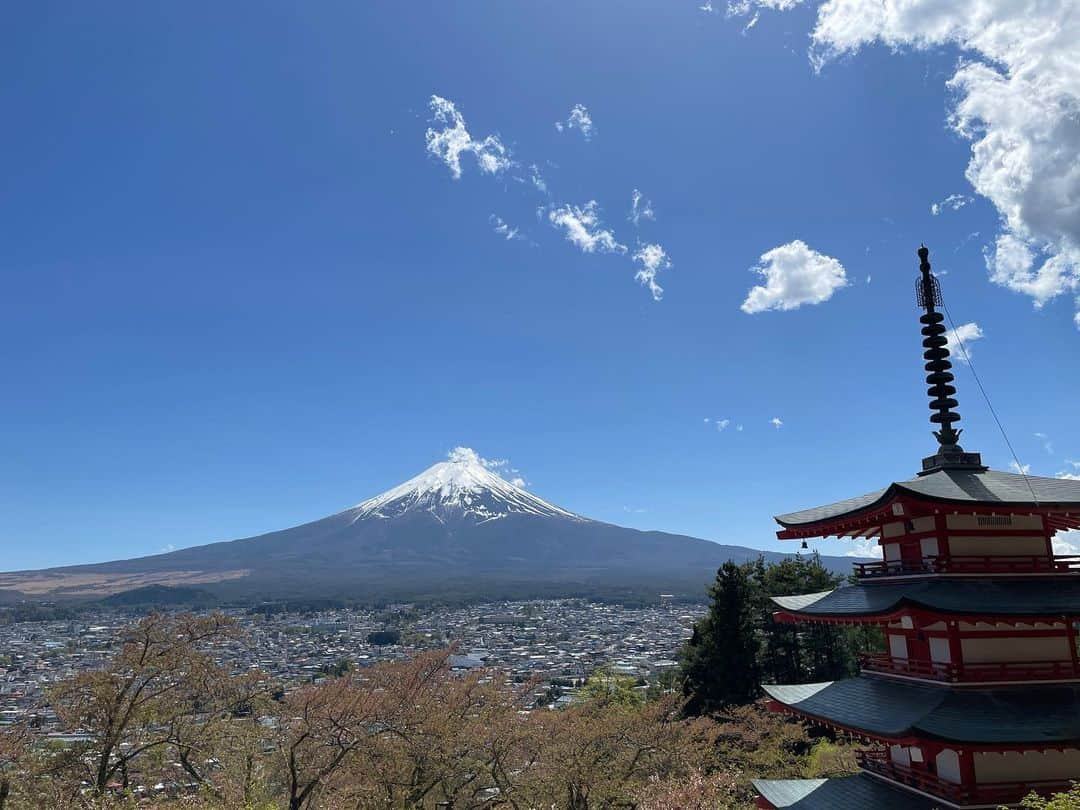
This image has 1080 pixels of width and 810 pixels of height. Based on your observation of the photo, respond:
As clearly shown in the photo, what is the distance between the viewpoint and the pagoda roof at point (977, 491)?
406 inches

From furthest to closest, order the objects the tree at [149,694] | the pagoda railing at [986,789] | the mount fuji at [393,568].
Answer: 1. the mount fuji at [393,568]
2. the tree at [149,694]
3. the pagoda railing at [986,789]

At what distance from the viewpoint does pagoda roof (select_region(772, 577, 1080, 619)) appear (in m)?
9.80

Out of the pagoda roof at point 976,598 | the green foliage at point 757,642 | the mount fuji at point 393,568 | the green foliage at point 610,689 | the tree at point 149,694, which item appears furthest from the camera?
the mount fuji at point 393,568

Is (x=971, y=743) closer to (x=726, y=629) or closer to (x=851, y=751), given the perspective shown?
(x=851, y=751)

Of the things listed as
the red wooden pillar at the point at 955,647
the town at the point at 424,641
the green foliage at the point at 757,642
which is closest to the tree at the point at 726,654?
the green foliage at the point at 757,642

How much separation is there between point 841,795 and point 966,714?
3167 millimetres

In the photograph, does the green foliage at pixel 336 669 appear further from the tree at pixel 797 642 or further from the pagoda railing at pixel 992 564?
the pagoda railing at pixel 992 564

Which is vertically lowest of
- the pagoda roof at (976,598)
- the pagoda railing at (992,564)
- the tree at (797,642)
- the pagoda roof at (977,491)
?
the tree at (797,642)

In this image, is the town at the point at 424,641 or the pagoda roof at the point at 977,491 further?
the town at the point at 424,641

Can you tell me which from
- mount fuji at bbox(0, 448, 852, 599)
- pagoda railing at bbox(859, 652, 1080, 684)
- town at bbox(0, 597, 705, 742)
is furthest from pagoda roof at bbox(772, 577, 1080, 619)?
mount fuji at bbox(0, 448, 852, 599)

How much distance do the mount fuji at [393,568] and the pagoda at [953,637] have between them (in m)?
114

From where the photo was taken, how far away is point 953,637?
10.3 meters

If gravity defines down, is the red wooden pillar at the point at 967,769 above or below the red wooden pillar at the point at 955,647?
below

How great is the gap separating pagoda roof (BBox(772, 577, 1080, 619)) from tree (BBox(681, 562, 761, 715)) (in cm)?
1813
